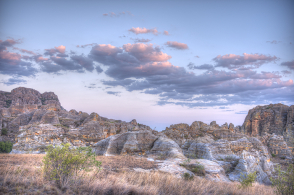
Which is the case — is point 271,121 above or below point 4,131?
above

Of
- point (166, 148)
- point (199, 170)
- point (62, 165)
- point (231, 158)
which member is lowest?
point (231, 158)

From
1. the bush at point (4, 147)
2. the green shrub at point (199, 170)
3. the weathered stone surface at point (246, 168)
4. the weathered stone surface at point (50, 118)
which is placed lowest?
the bush at point (4, 147)

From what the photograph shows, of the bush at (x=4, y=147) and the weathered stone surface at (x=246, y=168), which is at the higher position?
the weathered stone surface at (x=246, y=168)

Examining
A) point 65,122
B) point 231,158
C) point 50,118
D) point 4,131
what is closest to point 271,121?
point 231,158

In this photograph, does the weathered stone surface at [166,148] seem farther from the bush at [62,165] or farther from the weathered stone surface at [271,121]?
the weathered stone surface at [271,121]

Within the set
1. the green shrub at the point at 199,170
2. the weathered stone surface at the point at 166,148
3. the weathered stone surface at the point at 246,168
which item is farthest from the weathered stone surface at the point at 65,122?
the weathered stone surface at the point at 246,168

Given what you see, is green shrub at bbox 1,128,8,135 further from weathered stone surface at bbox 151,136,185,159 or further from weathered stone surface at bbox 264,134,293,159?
weathered stone surface at bbox 264,134,293,159

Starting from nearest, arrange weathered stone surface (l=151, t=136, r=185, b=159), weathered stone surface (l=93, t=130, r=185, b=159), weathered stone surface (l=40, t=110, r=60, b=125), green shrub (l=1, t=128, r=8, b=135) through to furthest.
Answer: weathered stone surface (l=151, t=136, r=185, b=159)
weathered stone surface (l=93, t=130, r=185, b=159)
green shrub (l=1, t=128, r=8, b=135)
weathered stone surface (l=40, t=110, r=60, b=125)

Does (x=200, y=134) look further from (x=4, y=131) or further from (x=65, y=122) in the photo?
(x=4, y=131)

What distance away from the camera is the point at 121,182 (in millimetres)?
7906

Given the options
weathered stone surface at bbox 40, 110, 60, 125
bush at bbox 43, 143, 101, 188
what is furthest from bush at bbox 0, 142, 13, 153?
bush at bbox 43, 143, 101, 188

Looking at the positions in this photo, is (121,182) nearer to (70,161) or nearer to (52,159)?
(70,161)

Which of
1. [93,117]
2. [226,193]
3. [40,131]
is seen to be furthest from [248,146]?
[93,117]

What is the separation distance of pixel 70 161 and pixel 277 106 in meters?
133
